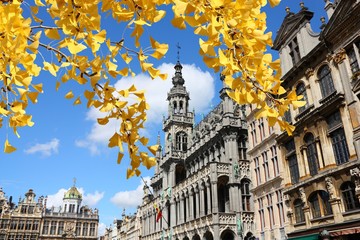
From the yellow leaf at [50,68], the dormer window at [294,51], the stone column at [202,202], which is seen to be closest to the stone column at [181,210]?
the stone column at [202,202]

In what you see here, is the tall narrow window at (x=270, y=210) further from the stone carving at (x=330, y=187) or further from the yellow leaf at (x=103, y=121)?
the yellow leaf at (x=103, y=121)

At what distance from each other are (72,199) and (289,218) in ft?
264

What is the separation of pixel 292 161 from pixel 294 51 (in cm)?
741

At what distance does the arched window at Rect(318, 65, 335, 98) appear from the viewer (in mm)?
17812

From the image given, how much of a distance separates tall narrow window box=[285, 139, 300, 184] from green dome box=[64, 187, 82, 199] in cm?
8051

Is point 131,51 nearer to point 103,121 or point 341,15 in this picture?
point 103,121

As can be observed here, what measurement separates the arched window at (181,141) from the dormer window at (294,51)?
20.8m

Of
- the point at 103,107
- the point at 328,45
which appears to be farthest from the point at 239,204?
the point at 103,107

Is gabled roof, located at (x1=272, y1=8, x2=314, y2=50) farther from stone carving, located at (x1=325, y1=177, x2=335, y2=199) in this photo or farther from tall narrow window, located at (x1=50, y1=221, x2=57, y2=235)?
tall narrow window, located at (x1=50, y1=221, x2=57, y2=235)

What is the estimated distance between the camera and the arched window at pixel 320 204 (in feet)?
56.5

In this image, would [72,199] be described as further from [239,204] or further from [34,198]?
[239,204]

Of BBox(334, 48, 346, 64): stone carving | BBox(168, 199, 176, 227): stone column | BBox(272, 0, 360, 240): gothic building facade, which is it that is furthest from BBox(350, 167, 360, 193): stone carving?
BBox(168, 199, 176, 227): stone column

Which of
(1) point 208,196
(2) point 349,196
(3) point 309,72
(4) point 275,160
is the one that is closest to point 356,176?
(2) point 349,196

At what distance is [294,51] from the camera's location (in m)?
21.6
